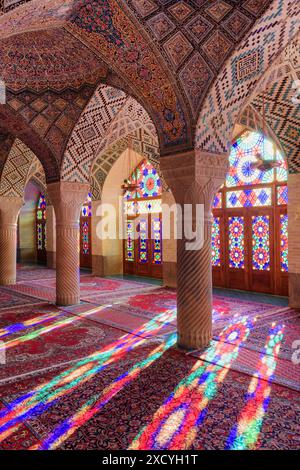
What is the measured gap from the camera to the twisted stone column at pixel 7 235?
407 inches

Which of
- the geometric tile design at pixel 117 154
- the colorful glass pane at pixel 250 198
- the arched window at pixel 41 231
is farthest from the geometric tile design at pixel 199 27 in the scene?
the arched window at pixel 41 231

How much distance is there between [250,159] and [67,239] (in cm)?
442

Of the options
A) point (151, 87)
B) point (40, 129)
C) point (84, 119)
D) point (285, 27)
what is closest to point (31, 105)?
point (40, 129)

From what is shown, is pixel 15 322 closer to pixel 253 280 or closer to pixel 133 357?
pixel 133 357

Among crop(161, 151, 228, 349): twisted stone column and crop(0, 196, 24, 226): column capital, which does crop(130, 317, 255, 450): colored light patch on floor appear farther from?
crop(0, 196, 24, 226): column capital

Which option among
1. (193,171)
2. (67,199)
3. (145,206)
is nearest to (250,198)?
(145,206)

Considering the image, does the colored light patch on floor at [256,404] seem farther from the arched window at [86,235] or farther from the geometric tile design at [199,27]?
the arched window at [86,235]

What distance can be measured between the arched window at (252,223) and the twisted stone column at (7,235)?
17.0 ft

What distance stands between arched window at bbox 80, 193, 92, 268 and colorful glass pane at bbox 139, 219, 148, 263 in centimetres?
245

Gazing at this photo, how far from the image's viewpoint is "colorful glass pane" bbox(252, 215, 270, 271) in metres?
8.68

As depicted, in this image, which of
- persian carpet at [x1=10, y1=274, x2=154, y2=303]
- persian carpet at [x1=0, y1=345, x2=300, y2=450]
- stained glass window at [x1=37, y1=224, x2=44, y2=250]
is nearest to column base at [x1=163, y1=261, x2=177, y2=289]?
persian carpet at [x1=10, y1=274, x2=154, y2=303]

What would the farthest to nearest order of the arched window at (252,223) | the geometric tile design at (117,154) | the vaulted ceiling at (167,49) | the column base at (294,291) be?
1. the geometric tile design at (117,154)
2. the arched window at (252,223)
3. the column base at (294,291)
4. the vaulted ceiling at (167,49)

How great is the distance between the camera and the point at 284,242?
8398mm

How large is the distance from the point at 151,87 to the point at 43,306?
463cm
